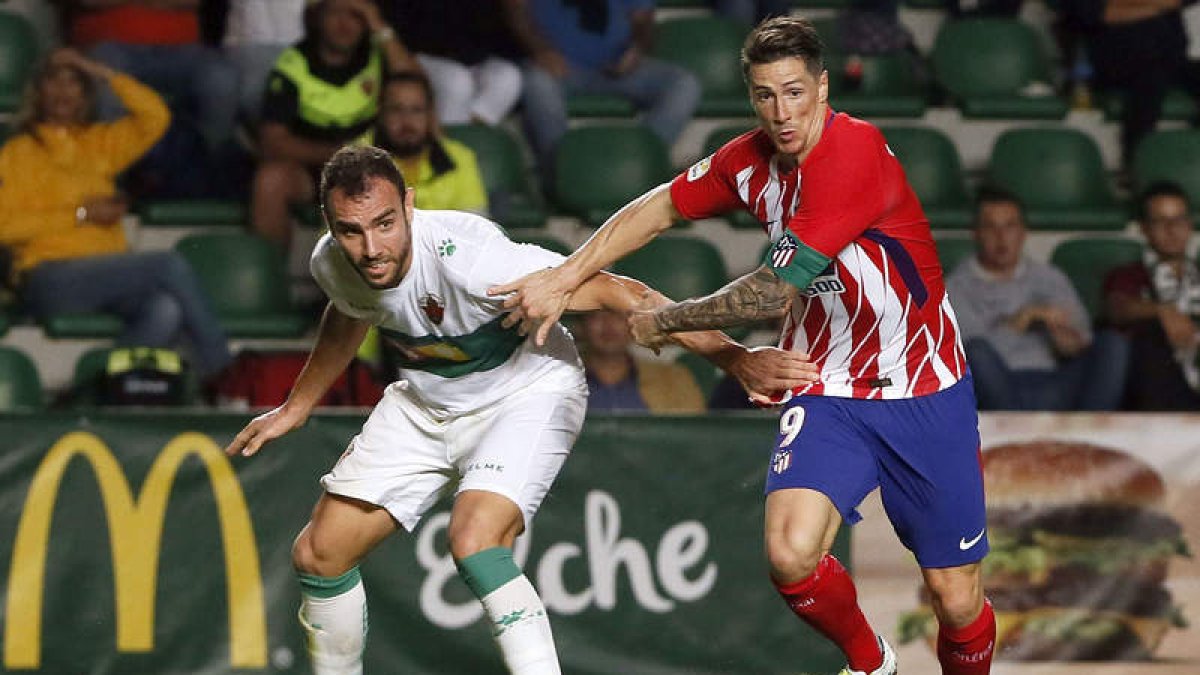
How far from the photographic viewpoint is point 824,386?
541cm

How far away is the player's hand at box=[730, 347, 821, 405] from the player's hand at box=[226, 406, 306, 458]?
1.38 meters

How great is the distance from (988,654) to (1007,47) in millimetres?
5632

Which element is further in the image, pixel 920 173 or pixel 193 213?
pixel 920 173

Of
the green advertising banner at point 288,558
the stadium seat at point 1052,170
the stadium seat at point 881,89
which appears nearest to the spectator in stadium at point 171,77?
the green advertising banner at point 288,558

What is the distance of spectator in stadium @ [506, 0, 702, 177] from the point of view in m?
9.79

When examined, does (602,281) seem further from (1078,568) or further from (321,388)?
(1078,568)

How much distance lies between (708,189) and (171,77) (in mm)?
4778

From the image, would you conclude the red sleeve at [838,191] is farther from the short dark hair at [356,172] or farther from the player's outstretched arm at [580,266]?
the short dark hair at [356,172]

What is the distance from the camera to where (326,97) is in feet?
29.7

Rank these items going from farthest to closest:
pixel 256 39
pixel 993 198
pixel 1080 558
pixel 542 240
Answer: pixel 256 39 < pixel 542 240 < pixel 993 198 < pixel 1080 558

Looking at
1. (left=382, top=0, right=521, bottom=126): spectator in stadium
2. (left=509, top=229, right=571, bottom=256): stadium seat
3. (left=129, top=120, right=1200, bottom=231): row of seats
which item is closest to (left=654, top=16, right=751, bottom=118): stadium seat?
(left=129, top=120, right=1200, bottom=231): row of seats

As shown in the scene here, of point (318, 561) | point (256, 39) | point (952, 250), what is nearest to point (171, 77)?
point (256, 39)

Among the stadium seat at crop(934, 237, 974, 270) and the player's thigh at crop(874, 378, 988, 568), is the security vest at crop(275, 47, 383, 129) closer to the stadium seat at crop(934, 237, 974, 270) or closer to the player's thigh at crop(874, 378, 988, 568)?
the stadium seat at crop(934, 237, 974, 270)

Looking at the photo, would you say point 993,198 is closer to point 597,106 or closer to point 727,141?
point 727,141
